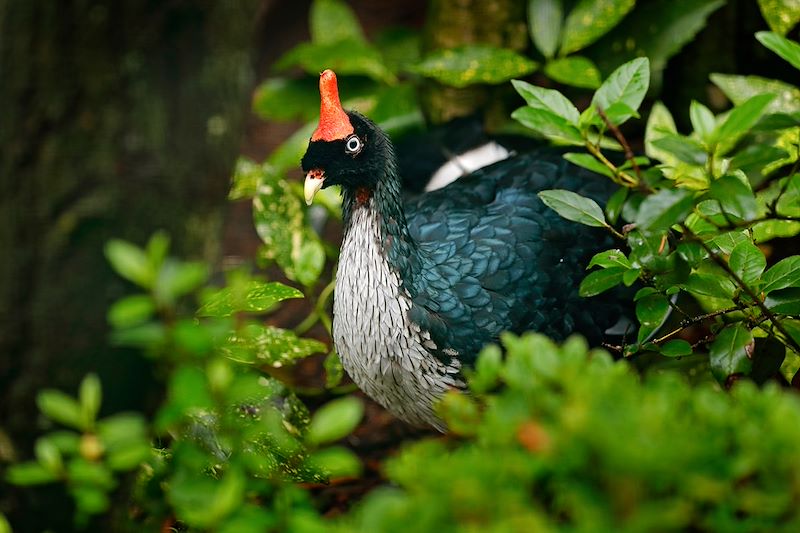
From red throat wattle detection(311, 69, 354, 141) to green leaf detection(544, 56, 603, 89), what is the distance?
1.20 meters

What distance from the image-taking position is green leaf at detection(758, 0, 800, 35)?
3295 millimetres

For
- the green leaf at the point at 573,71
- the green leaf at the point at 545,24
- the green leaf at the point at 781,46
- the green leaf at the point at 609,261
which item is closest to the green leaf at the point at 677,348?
the green leaf at the point at 609,261

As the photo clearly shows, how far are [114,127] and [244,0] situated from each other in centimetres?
53

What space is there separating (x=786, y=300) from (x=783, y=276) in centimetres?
7

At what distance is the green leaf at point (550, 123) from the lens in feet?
6.66

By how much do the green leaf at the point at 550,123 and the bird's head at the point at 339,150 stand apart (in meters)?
0.53

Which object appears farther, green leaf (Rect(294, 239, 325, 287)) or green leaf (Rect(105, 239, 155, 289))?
green leaf (Rect(294, 239, 325, 287))

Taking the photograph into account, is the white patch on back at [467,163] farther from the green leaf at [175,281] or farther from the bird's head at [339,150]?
the green leaf at [175,281]

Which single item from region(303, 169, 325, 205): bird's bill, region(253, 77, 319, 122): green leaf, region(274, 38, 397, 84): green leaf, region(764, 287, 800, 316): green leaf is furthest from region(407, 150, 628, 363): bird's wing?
region(253, 77, 319, 122): green leaf

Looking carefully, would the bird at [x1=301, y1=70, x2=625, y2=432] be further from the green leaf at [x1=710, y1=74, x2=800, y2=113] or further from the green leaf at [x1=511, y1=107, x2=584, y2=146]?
the green leaf at [x1=710, y1=74, x2=800, y2=113]

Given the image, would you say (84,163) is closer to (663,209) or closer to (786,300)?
(663,209)

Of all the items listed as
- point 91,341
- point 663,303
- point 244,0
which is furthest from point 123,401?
point 663,303

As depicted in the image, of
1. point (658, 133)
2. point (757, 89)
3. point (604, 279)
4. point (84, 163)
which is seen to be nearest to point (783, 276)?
point (604, 279)

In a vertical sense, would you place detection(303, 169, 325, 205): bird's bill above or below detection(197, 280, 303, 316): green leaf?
above
